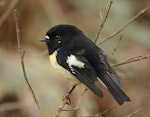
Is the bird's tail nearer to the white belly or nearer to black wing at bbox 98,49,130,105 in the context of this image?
black wing at bbox 98,49,130,105

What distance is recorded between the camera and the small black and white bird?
11.9 ft

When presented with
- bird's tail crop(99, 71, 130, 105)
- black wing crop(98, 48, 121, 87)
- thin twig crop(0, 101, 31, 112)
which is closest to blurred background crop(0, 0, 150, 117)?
thin twig crop(0, 101, 31, 112)

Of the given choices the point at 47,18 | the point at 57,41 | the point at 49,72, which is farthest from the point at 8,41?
the point at 57,41

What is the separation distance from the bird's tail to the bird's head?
367 mm

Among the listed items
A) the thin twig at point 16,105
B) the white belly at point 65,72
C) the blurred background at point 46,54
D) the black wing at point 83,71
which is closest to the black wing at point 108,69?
the black wing at point 83,71

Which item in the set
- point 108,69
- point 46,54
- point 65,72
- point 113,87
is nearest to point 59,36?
point 65,72

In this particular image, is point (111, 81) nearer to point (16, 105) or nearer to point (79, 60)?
point (79, 60)

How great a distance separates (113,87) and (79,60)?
298 mm

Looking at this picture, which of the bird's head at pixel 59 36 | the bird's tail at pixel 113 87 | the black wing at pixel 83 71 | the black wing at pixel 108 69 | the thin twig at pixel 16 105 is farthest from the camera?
the thin twig at pixel 16 105

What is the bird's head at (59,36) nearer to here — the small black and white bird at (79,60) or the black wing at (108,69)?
the small black and white bird at (79,60)

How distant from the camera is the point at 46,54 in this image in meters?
5.46

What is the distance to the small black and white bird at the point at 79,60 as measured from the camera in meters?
3.61

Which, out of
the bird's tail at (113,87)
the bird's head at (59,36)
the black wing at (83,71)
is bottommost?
the bird's tail at (113,87)

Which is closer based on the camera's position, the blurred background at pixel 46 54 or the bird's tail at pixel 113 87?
the bird's tail at pixel 113 87
